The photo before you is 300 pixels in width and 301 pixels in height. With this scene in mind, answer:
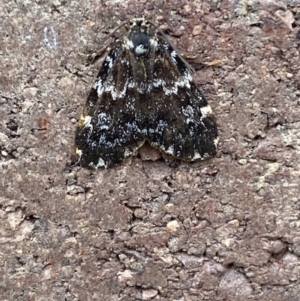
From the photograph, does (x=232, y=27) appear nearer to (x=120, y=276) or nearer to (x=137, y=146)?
(x=137, y=146)

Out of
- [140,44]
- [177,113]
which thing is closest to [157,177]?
[177,113]


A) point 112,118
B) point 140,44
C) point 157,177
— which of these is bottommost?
point 157,177

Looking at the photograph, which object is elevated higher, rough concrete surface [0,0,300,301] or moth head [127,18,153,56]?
moth head [127,18,153,56]

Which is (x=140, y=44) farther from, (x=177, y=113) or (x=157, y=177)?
(x=157, y=177)

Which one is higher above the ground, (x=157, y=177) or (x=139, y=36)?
(x=139, y=36)
